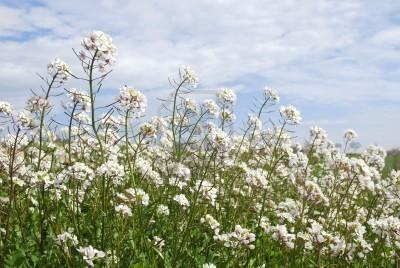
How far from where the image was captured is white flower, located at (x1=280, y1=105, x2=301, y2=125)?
6125mm

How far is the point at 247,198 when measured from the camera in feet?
23.0

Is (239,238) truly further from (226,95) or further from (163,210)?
(226,95)

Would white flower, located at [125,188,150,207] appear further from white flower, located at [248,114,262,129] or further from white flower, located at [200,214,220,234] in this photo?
white flower, located at [248,114,262,129]

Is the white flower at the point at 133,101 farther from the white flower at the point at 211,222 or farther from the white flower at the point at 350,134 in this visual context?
the white flower at the point at 350,134

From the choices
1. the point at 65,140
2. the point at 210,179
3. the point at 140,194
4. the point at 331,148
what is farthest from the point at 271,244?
the point at 331,148

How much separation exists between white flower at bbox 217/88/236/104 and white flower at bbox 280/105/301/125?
67 cm

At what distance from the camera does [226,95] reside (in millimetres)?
6613

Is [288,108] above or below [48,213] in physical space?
above

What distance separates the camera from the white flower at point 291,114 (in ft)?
20.1

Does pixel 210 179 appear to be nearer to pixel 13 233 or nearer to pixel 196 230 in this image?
pixel 196 230

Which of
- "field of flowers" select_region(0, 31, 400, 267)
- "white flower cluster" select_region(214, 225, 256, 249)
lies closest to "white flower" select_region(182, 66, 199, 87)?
"field of flowers" select_region(0, 31, 400, 267)

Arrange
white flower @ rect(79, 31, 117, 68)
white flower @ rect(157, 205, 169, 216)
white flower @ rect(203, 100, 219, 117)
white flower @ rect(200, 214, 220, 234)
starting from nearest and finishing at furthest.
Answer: white flower @ rect(79, 31, 117, 68) < white flower @ rect(200, 214, 220, 234) < white flower @ rect(157, 205, 169, 216) < white flower @ rect(203, 100, 219, 117)

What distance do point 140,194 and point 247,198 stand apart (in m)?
2.50

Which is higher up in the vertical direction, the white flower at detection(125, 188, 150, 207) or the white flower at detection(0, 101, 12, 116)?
the white flower at detection(0, 101, 12, 116)
